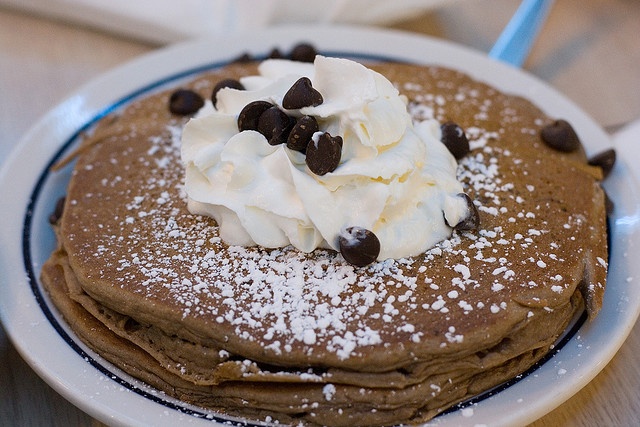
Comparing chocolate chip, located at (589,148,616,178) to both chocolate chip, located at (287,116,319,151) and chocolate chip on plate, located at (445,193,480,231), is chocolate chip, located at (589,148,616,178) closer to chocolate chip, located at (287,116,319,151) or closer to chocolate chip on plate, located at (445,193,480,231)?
chocolate chip on plate, located at (445,193,480,231)

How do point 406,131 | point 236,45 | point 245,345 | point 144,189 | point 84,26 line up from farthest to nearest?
1. point 84,26
2. point 236,45
3. point 144,189
4. point 406,131
5. point 245,345

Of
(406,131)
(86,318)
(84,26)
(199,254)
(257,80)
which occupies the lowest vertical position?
(84,26)

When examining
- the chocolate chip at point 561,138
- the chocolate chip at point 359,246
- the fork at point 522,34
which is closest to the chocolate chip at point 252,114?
the chocolate chip at point 359,246

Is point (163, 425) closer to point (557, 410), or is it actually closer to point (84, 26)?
point (557, 410)

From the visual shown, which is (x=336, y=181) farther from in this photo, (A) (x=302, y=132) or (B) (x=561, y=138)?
(B) (x=561, y=138)

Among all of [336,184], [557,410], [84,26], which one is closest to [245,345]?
[336,184]

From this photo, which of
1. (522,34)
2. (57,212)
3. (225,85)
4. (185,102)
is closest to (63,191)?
(57,212)
